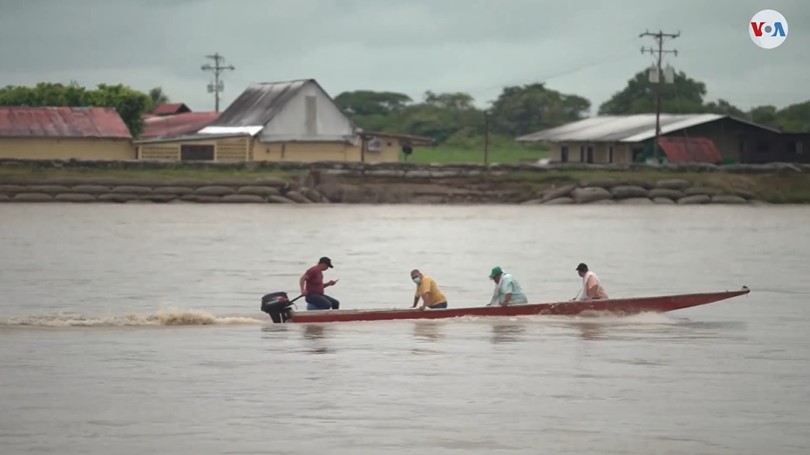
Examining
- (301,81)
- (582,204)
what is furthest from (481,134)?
(582,204)

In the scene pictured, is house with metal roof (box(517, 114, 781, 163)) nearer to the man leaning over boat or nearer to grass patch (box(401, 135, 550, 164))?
grass patch (box(401, 135, 550, 164))

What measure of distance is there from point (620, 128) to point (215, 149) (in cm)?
2108

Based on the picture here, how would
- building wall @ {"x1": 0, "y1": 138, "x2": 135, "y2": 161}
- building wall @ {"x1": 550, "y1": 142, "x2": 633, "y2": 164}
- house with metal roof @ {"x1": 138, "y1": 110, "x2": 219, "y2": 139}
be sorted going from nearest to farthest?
building wall @ {"x1": 0, "y1": 138, "x2": 135, "y2": 161}, building wall @ {"x1": 550, "y1": 142, "x2": 633, "y2": 164}, house with metal roof @ {"x1": 138, "y1": 110, "x2": 219, "y2": 139}

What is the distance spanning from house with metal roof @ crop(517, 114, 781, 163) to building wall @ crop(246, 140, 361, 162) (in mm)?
12412

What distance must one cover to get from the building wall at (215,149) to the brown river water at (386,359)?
27236mm

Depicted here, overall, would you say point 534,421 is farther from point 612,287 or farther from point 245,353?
point 612,287

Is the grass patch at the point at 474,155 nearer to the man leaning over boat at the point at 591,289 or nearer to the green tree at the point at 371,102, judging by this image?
the green tree at the point at 371,102

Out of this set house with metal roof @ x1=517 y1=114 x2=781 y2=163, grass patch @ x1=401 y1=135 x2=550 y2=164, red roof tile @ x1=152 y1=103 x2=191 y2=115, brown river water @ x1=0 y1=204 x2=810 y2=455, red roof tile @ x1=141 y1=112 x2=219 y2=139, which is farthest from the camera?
red roof tile @ x1=152 y1=103 x2=191 y2=115

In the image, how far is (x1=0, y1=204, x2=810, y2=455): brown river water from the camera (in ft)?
54.3

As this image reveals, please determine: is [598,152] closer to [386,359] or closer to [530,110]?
[530,110]

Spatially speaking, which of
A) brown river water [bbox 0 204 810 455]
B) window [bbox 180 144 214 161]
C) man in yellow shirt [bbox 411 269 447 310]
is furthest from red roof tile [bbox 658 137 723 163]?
man in yellow shirt [bbox 411 269 447 310]

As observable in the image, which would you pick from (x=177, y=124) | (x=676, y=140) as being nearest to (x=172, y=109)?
(x=177, y=124)

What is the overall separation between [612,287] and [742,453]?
1840 cm

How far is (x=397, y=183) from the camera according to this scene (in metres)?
64.9
